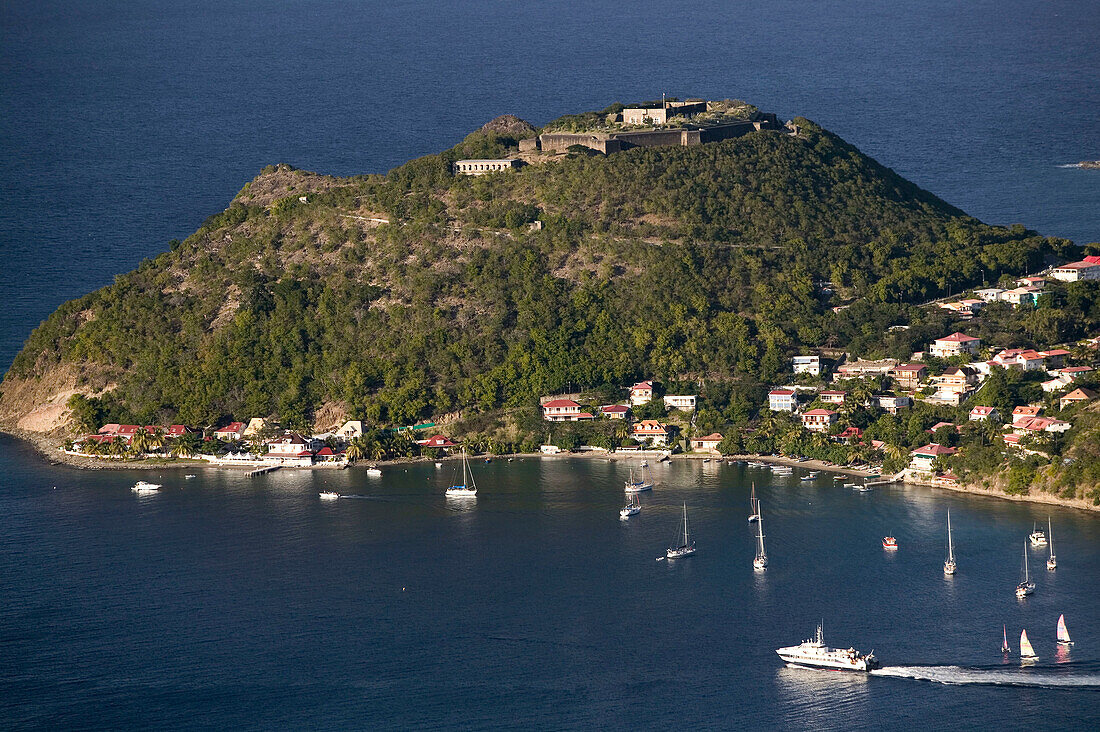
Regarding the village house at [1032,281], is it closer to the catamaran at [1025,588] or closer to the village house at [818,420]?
the village house at [818,420]

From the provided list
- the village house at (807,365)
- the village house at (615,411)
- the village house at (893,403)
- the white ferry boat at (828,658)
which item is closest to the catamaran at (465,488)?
the village house at (615,411)

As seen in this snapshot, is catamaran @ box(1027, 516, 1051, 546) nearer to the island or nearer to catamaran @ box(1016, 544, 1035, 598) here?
catamaran @ box(1016, 544, 1035, 598)

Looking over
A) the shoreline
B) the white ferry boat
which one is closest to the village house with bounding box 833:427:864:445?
the shoreline

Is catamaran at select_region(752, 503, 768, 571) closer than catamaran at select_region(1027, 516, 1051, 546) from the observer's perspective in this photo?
Yes

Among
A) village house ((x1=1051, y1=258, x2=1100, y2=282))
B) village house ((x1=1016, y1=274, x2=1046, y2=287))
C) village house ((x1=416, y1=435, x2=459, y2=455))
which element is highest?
village house ((x1=1051, y1=258, x2=1100, y2=282))

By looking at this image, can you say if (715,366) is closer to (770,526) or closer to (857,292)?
(857,292)

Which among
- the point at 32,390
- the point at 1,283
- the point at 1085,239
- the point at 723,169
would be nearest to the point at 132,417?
the point at 32,390
